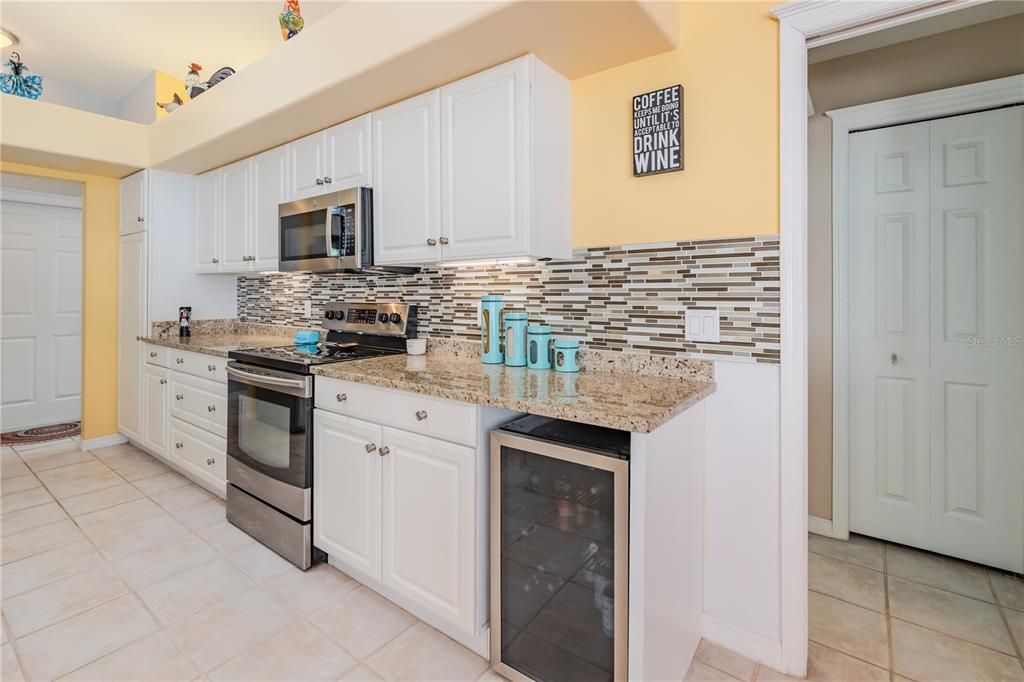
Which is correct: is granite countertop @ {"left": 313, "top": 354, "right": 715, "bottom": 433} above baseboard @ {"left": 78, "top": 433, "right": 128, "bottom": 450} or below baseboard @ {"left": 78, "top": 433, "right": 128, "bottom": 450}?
above

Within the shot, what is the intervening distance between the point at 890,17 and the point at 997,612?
2.17 metres

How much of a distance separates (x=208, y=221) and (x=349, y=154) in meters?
1.77

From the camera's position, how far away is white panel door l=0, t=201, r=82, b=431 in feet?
14.2

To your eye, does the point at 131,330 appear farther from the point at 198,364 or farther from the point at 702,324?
the point at 702,324

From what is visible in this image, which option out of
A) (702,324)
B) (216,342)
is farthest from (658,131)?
(216,342)

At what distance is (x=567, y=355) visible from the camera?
195 cm

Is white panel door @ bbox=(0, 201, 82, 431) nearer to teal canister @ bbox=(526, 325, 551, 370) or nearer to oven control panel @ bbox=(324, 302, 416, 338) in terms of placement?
oven control panel @ bbox=(324, 302, 416, 338)

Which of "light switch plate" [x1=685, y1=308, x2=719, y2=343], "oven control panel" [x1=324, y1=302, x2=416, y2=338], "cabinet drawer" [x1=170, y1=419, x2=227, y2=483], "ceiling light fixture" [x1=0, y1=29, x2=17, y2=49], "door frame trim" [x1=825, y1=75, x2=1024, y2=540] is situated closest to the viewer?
"light switch plate" [x1=685, y1=308, x2=719, y2=343]

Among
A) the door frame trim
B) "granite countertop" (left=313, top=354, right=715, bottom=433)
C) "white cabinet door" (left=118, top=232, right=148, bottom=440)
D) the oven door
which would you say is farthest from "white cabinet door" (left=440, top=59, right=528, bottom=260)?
"white cabinet door" (left=118, top=232, right=148, bottom=440)

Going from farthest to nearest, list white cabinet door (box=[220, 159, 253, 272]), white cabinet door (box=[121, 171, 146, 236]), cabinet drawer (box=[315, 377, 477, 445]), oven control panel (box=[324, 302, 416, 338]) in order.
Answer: white cabinet door (box=[121, 171, 146, 236])
white cabinet door (box=[220, 159, 253, 272])
oven control panel (box=[324, 302, 416, 338])
cabinet drawer (box=[315, 377, 477, 445])

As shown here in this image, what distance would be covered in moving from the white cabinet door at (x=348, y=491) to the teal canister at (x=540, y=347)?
0.68 metres

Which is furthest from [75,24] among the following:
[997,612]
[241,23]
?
[997,612]

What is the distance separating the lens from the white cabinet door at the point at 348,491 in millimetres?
1861

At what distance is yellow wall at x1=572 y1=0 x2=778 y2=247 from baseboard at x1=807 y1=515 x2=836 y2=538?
173 centimetres
